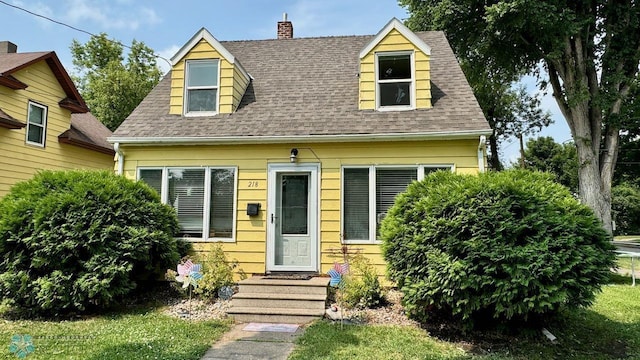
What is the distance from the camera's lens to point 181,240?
7516 mm

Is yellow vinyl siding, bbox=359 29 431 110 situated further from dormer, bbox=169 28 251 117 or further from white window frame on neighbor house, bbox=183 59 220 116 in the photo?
white window frame on neighbor house, bbox=183 59 220 116

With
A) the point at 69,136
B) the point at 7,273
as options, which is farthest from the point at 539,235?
the point at 69,136

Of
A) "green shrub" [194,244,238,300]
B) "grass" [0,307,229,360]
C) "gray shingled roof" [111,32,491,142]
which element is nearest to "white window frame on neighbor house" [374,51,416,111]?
"gray shingled roof" [111,32,491,142]

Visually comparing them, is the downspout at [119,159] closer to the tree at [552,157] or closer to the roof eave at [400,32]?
the roof eave at [400,32]

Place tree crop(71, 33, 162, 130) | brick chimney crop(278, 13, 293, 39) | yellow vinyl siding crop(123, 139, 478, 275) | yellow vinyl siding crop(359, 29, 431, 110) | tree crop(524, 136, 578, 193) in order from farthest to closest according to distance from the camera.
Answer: tree crop(524, 136, 578, 193) → tree crop(71, 33, 162, 130) → brick chimney crop(278, 13, 293, 39) → yellow vinyl siding crop(359, 29, 431, 110) → yellow vinyl siding crop(123, 139, 478, 275)

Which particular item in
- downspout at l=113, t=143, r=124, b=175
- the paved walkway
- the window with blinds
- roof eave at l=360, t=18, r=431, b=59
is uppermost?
roof eave at l=360, t=18, r=431, b=59

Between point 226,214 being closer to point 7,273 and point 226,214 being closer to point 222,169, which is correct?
point 222,169

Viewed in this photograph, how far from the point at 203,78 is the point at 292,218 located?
12.5ft

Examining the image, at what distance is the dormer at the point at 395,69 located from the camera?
7.83m

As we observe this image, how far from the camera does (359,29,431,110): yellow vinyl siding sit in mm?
7801

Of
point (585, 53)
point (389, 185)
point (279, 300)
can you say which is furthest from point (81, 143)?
point (585, 53)

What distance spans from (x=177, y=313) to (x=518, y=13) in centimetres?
1204

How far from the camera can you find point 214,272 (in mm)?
6832

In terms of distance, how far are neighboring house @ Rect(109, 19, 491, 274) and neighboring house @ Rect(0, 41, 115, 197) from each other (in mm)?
4371
